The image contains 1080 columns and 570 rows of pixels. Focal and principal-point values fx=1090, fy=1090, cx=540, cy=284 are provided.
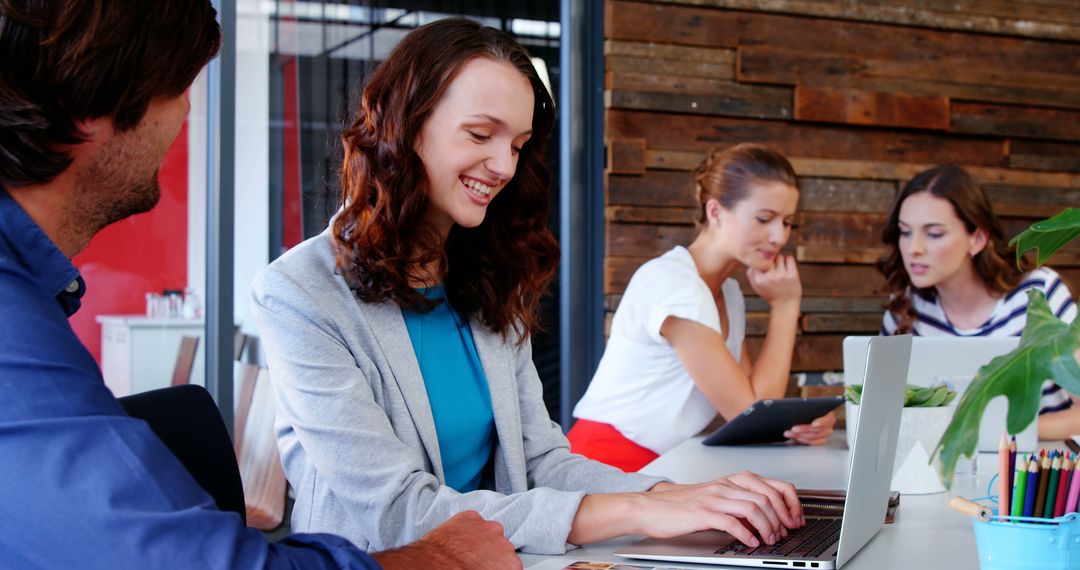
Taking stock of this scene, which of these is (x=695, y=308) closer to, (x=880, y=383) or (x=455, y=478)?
(x=455, y=478)

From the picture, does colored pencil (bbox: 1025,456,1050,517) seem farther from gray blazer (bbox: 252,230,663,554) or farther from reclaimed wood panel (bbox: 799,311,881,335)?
reclaimed wood panel (bbox: 799,311,881,335)

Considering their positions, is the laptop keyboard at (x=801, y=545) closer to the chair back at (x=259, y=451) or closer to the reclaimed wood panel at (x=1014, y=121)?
the chair back at (x=259, y=451)

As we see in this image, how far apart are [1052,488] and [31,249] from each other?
1013mm

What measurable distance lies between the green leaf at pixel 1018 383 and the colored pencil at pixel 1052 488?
0.73 feet

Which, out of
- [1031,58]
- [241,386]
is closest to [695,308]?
[241,386]

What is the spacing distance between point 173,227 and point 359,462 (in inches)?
93.2

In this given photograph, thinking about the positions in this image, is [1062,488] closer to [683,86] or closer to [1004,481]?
[1004,481]

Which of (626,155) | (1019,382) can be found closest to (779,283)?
(626,155)

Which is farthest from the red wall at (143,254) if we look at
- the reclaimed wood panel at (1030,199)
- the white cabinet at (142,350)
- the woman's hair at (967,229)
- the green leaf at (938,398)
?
the reclaimed wood panel at (1030,199)

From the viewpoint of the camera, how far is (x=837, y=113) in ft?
14.2

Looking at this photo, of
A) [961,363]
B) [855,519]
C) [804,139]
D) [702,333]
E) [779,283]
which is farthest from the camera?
[804,139]

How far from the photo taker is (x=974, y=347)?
228 centimetres

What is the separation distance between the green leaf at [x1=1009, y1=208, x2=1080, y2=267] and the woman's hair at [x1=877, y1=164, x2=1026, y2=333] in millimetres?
2110

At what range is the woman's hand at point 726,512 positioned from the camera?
138cm
